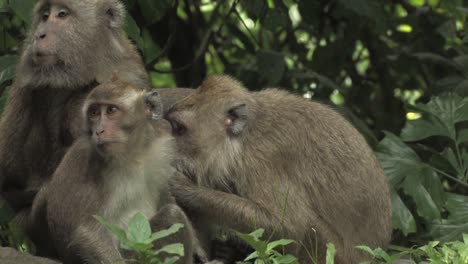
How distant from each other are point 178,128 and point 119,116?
71 centimetres

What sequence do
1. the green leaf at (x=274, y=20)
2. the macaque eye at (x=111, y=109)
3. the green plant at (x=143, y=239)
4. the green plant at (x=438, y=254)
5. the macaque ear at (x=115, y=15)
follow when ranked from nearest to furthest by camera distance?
1. the green plant at (x=143, y=239)
2. the green plant at (x=438, y=254)
3. the macaque eye at (x=111, y=109)
4. the macaque ear at (x=115, y=15)
5. the green leaf at (x=274, y=20)

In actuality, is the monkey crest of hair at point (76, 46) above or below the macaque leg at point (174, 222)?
above

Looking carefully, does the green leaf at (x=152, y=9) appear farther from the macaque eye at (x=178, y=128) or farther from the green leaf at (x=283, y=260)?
the green leaf at (x=283, y=260)

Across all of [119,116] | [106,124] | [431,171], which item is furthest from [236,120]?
[431,171]

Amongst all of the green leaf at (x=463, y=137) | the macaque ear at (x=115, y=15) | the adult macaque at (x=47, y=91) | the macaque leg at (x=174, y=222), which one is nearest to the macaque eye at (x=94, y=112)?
the adult macaque at (x=47, y=91)

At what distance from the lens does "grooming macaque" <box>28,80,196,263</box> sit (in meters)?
6.43

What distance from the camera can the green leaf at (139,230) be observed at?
18.9ft

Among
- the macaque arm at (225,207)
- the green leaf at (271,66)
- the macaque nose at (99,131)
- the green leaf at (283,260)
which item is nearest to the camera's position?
the green leaf at (283,260)

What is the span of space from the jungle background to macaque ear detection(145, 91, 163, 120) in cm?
102

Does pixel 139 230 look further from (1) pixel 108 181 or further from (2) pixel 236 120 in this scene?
(2) pixel 236 120

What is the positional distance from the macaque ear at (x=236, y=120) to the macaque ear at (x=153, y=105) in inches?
20.8

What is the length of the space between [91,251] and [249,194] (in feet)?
3.94

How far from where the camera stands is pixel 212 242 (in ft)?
24.7

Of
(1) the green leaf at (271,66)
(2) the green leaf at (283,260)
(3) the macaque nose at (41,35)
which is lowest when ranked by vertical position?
(2) the green leaf at (283,260)
